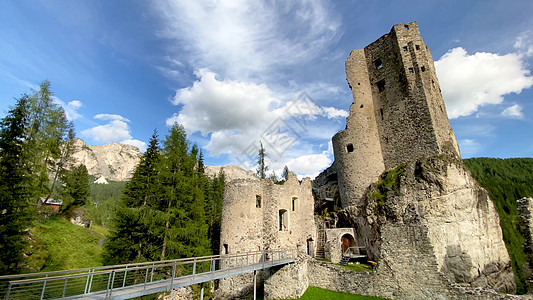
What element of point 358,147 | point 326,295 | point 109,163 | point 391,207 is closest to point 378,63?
point 358,147

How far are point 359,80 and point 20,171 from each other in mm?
25441

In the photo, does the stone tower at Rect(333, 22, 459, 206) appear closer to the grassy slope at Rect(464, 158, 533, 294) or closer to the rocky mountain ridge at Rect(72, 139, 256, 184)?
the grassy slope at Rect(464, 158, 533, 294)

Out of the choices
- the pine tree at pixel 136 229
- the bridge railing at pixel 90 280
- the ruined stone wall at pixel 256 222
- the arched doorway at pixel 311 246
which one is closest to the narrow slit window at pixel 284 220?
the ruined stone wall at pixel 256 222

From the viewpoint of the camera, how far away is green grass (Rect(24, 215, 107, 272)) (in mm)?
16031

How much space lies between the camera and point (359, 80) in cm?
2447

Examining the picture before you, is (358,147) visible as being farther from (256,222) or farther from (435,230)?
(256,222)

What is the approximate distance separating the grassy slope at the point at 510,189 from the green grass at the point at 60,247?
1039 inches

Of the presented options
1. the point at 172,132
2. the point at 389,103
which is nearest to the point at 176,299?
the point at 172,132

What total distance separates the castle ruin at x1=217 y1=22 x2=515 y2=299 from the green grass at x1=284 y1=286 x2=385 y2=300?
1.06 feet

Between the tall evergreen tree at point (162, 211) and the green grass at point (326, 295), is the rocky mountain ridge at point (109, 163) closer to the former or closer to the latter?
the tall evergreen tree at point (162, 211)

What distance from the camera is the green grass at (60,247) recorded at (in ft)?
52.6

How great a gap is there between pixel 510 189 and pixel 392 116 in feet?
85.8

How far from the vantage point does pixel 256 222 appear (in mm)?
17422

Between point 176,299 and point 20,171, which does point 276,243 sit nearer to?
point 176,299
